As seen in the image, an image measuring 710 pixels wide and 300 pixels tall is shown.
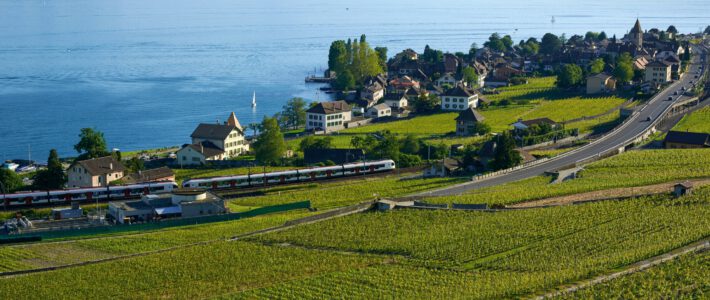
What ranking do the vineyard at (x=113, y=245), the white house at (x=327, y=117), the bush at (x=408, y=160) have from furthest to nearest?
1. the white house at (x=327, y=117)
2. the bush at (x=408, y=160)
3. the vineyard at (x=113, y=245)

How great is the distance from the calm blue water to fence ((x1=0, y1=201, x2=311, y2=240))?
26.9 meters

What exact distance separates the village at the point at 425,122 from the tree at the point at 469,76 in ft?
0.98

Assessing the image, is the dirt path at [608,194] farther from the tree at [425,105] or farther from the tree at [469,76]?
the tree at [469,76]

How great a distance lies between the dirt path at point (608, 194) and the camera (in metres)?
37.3

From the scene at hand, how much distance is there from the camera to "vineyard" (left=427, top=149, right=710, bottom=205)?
1532 inches

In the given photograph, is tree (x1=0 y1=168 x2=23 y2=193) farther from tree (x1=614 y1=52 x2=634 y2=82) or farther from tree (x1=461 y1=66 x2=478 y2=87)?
tree (x1=614 y1=52 x2=634 y2=82)

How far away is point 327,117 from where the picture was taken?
67562 millimetres

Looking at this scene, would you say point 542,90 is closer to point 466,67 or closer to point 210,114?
point 466,67

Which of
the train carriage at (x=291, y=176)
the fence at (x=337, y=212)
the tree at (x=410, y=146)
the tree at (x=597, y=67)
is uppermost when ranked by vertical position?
the tree at (x=597, y=67)

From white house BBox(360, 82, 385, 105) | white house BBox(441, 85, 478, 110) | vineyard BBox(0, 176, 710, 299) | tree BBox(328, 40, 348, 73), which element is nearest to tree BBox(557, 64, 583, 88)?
white house BBox(441, 85, 478, 110)

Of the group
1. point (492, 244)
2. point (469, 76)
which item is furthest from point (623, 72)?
point (492, 244)

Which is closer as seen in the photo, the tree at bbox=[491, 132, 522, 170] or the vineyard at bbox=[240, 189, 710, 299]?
the vineyard at bbox=[240, 189, 710, 299]

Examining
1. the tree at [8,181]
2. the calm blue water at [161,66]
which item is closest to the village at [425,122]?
the tree at [8,181]

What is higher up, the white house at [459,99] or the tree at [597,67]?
the tree at [597,67]
